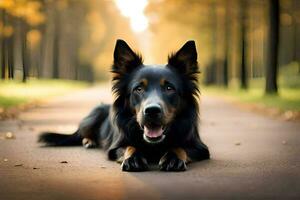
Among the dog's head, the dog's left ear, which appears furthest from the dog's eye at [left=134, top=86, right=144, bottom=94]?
the dog's left ear

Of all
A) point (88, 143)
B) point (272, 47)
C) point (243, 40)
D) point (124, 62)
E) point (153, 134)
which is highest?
point (243, 40)

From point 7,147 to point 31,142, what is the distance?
82 centimetres

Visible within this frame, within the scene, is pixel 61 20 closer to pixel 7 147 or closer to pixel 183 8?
pixel 183 8

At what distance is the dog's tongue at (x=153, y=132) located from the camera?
7115 millimetres

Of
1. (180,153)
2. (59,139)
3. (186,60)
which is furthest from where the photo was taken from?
(59,139)

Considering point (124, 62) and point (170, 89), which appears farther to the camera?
point (124, 62)

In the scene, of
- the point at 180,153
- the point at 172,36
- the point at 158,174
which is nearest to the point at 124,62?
the point at 180,153

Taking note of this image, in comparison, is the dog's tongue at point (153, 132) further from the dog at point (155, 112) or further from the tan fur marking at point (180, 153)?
the tan fur marking at point (180, 153)

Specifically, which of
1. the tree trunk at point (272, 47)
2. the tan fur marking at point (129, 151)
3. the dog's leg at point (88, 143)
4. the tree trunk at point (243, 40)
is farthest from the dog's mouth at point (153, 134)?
the tree trunk at point (243, 40)

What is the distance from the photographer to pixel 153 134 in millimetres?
7133

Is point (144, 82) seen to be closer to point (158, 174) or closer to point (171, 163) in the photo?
point (171, 163)

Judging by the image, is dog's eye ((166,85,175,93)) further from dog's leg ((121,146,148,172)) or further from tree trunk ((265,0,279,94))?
tree trunk ((265,0,279,94))

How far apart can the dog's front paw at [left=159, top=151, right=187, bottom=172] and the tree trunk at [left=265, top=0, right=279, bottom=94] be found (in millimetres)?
19640

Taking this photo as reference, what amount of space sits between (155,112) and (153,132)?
36 cm
